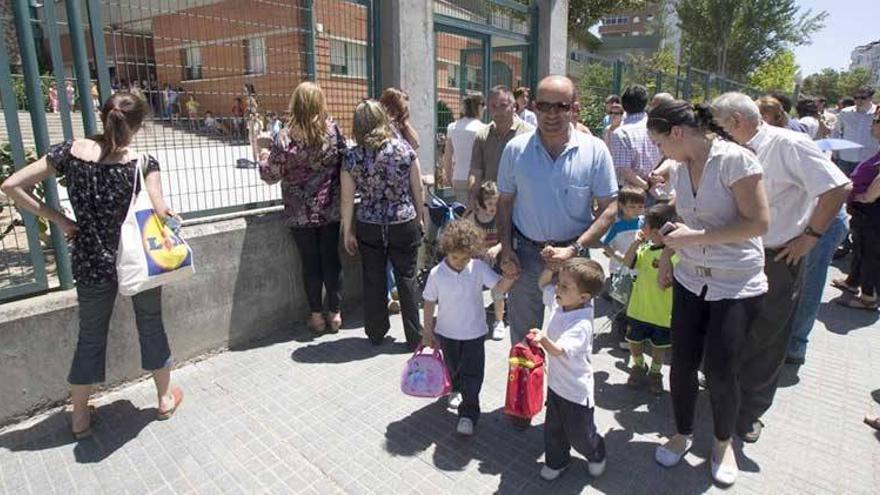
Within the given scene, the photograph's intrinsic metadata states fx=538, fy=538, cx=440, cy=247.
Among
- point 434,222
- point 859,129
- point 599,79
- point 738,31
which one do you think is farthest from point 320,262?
point 738,31

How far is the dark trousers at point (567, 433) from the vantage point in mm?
2641

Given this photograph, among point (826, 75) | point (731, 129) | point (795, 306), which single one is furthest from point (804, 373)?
point (826, 75)

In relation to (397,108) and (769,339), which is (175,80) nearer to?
(397,108)

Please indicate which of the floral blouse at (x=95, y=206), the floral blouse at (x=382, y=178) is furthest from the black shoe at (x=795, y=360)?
the floral blouse at (x=95, y=206)

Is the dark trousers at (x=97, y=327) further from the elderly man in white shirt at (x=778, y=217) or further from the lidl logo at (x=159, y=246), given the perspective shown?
the elderly man in white shirt at (x=778, y=217)

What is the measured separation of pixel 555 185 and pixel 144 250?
225 centimetres

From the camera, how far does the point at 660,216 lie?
3006 mm

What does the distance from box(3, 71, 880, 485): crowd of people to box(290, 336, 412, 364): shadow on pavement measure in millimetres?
898

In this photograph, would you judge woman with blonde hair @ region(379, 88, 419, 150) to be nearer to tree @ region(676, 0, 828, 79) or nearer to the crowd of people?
the crowd of people

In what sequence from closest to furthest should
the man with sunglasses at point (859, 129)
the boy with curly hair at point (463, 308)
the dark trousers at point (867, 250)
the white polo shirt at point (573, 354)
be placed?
the white polo shirt at point (573, 354)
the boy with curly hair at point (463, 308)
the dark trousers at point (867, 250)
the man with sunglasses at point (859, 129)

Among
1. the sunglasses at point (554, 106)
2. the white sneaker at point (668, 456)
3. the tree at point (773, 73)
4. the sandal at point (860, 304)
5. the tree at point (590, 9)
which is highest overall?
the tree at point (590, 9)

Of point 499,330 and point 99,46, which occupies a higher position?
point 99,46

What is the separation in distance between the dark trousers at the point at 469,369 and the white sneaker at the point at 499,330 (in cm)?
134

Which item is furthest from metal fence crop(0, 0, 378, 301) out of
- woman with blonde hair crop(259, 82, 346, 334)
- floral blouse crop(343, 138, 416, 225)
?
floral blouse crop(343, 138, 416, 225)
